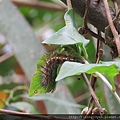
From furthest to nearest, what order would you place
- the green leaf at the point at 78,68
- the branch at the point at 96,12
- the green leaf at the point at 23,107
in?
the green leaf at the point at 23,107 < the branch at the point at 96,12 < the green leaf at the point at 78,68

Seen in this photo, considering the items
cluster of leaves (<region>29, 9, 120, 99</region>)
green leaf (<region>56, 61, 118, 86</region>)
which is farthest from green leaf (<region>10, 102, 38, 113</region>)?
green leaf (<region>56, 61, 118, 86</region>)

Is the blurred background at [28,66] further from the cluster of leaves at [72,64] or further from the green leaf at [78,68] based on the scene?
the green leaf at [78,68]

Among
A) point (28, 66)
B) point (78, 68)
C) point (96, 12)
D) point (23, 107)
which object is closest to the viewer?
point (78, 68)

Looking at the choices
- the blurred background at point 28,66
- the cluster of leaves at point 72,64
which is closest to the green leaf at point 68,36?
the cluster of leaves at point 72,64

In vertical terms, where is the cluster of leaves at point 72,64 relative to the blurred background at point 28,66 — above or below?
above

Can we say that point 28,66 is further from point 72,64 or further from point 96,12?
point 72,64

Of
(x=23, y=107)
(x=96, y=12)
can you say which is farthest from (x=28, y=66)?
(x=96, y=12)

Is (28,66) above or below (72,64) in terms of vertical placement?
below

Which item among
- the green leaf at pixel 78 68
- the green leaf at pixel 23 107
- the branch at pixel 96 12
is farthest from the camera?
the green leaf at pixel 23 107

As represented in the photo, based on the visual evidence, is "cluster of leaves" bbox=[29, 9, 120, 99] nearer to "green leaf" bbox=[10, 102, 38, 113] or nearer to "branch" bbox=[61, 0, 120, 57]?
"branch" bbox=[61, 0, 120, 57]
